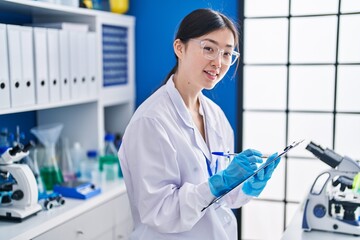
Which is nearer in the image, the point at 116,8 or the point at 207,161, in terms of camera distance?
the point at 207,161

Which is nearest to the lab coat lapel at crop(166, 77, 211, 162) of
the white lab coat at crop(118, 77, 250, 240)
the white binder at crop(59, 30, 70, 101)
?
the white lab coat at crop(118, 77, 250, 240)

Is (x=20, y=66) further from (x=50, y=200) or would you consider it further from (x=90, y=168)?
(x=90, y=168)

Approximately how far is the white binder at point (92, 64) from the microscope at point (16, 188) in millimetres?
741

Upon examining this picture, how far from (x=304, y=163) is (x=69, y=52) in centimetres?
164

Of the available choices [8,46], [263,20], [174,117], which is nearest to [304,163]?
[263,20]

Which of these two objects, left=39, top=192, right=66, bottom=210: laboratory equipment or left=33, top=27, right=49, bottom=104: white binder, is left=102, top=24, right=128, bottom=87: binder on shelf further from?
left=39, top=192, right=66, bottom=210: laboratory equipment

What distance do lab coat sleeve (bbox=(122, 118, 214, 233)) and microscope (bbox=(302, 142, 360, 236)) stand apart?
564 mm

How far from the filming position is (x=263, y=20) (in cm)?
278

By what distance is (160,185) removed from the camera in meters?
1.49

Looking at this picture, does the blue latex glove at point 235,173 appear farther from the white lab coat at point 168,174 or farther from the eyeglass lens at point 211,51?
the eyeglass lens at point 211,51

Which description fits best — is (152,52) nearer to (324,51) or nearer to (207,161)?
(324,51)

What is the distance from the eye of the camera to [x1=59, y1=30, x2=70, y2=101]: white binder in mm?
2295

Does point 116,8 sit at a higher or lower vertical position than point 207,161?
higher

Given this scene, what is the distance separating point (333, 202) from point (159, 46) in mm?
1634
